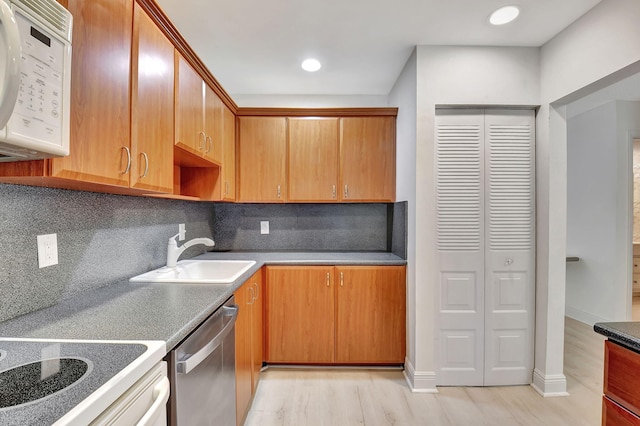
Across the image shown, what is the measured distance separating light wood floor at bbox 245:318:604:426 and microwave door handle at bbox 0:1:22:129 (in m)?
1.99

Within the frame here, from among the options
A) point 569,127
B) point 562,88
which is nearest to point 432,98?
point 562,88

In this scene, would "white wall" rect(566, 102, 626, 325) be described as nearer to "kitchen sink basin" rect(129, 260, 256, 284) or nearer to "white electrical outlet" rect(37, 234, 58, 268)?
"kitchen sink basin" rect(129, 260, 256, 284)

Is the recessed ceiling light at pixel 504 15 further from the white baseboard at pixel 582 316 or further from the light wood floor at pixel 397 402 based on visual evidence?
the white baseboard at pixel 582 316

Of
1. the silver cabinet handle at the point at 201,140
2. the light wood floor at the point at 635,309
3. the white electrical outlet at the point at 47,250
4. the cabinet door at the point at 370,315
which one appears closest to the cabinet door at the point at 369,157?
the cabinet door at the point at 370,315

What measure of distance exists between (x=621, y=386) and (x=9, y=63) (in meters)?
1.89

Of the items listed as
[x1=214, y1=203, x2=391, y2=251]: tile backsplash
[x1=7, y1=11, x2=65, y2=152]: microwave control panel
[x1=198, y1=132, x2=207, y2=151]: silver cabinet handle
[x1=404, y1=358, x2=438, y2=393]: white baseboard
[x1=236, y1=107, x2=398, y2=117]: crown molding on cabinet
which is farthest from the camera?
[x1=214, y1=203, x2=391, y2=251]: tile backsplash

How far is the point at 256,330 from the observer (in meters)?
2.20

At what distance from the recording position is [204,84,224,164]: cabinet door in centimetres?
203

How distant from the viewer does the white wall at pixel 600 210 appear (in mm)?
3168

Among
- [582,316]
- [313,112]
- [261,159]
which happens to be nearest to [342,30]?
[313,112]

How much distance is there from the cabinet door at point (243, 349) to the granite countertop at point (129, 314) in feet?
0.52

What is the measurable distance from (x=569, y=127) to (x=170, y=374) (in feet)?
15.4

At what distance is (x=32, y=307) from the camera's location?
1.14m

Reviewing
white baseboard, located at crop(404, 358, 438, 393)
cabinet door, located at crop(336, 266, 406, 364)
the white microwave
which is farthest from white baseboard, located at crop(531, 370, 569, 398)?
the white microwave
